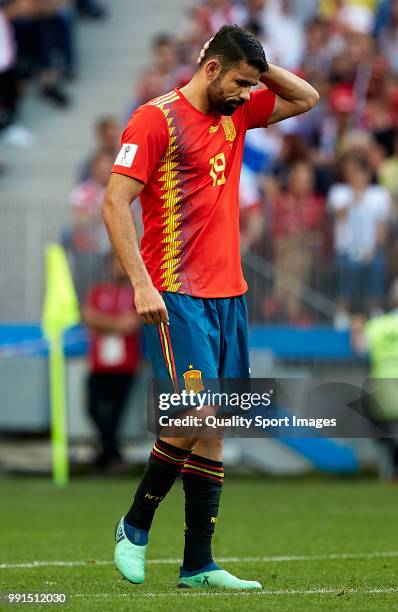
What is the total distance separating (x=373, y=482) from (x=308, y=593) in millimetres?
8839

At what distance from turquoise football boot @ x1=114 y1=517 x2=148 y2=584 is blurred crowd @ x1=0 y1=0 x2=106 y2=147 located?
1440 centimetres

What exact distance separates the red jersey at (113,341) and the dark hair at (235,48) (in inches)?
360

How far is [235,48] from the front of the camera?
6605 mm

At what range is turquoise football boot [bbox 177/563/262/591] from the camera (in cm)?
672

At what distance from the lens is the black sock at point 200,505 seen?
6805 millimetres

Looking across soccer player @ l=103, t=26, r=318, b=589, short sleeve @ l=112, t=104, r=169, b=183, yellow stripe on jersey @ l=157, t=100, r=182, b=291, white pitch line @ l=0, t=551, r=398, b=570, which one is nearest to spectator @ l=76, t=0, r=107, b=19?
white pitch line @ l=0, t=551, r=398, b=570

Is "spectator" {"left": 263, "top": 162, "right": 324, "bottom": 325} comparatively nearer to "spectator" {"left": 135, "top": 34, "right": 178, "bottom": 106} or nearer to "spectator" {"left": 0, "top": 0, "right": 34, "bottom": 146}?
"spectator" {"left": 135, "top": 34, "right": 178, "bottom": 106}

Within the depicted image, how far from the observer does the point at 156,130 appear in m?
6.57

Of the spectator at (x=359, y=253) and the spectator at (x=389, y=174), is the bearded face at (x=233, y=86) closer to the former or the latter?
the spectator at (x=359, y=253)

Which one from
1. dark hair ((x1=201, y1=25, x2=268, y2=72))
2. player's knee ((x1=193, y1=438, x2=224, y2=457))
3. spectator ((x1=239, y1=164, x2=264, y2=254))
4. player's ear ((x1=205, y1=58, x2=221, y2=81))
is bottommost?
spectator ((x1=239, y1=164, x2=264, y2=254))

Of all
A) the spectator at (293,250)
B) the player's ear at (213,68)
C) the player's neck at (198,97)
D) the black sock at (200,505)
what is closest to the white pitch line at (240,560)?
the black sock at (200,505)

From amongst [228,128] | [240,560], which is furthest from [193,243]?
[240,560]

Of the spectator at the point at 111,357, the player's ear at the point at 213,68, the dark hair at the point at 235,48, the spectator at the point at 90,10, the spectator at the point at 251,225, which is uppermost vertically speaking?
the spectator at the point at 90,10

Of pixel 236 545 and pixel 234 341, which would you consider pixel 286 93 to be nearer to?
pixel 234 341
